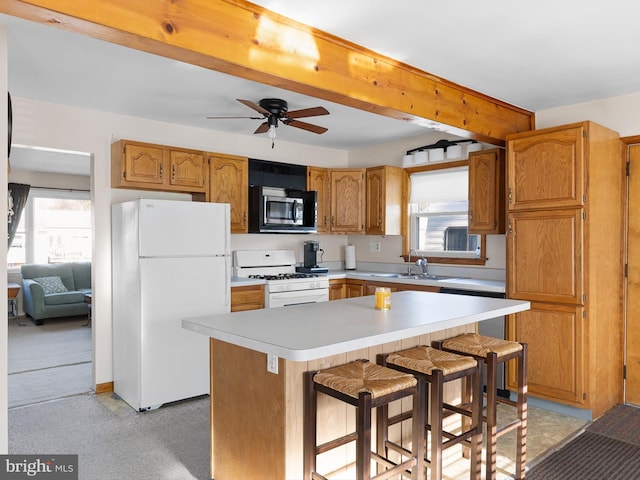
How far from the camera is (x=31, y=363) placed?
4.87 metres

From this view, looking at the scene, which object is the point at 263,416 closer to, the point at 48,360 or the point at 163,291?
the point at 163,291

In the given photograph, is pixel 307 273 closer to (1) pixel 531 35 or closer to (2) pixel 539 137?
(2) pixel 539 137

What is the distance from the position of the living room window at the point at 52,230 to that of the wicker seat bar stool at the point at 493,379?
6.90 m

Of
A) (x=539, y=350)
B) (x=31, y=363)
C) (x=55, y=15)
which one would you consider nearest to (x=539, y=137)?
(x=539, y=350)

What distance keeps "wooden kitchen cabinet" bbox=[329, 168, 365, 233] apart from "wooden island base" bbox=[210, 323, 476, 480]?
9.88ft

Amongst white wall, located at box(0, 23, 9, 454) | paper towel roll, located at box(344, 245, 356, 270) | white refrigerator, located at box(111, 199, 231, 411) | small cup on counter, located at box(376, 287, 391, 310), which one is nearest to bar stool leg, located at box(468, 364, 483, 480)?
→ small cup on counter, located at box(376, 287, 391, 310)

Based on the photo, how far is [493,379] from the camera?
93.6 inches

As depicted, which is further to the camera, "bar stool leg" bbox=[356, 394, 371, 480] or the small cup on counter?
the small cup on counter

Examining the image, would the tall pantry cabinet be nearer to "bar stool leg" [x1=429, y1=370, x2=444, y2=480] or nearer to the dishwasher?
the dishwasher

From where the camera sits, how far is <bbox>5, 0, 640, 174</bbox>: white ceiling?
7.34 feet

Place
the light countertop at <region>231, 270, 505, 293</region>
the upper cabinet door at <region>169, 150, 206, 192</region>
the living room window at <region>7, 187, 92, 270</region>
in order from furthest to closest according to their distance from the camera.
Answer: the living room window at <region>7, 187, 92, 270</region>
the upper cabinet door at <region>169, 150, 206, 192</region>
the light countertop at <region>231, 270, 505, 293</region>

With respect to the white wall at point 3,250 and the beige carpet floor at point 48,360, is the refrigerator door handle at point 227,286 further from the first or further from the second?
the white wall at point 3,250

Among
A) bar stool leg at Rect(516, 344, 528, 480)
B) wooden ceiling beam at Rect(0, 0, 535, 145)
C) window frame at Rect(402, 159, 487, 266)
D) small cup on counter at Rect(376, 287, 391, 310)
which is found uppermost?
wooden ceiling beam at Rect(0, 0, 535, 145)

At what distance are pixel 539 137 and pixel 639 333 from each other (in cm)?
173
